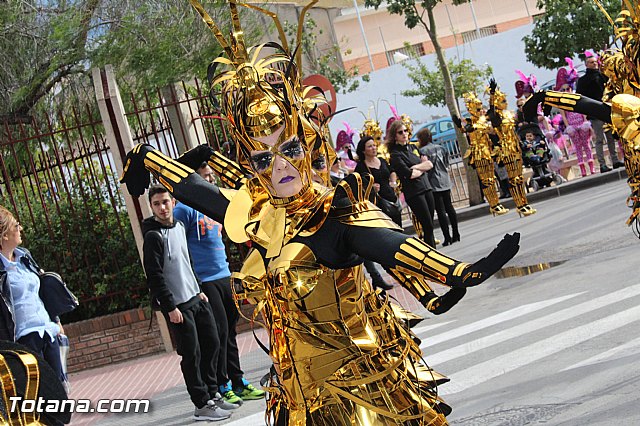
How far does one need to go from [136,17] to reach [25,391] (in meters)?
15.9

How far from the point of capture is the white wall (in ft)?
117

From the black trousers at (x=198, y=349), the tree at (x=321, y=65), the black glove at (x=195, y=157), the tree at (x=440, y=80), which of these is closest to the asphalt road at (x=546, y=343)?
the black trousers at (x=198, y=349)

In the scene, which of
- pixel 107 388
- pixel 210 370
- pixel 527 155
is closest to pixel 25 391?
pixel 210 370

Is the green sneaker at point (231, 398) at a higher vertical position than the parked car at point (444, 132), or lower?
lower

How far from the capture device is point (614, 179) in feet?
63.0

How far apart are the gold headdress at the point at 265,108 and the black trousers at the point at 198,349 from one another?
10.9 feet

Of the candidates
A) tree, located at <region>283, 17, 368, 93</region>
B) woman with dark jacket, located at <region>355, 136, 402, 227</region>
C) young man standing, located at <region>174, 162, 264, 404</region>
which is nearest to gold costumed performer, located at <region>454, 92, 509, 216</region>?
woman with dark jacket, located at <region>355, 136, 402, 227</region>

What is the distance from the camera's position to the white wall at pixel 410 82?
35812 mm

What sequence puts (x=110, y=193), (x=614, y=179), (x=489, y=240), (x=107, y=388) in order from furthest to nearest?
(x=614, y=179) < (x=489, y=240) < (x=110, y=193) < (x=107, y=388)

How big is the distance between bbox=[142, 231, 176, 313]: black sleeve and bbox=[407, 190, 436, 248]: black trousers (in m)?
6.34

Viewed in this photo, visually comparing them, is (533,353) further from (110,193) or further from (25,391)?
(110,193)

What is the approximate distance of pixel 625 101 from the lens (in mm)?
6340

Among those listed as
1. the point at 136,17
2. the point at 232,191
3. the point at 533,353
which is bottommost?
the point at 533,353

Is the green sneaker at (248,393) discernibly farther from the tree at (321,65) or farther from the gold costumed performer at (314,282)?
the tree at (321,65)
